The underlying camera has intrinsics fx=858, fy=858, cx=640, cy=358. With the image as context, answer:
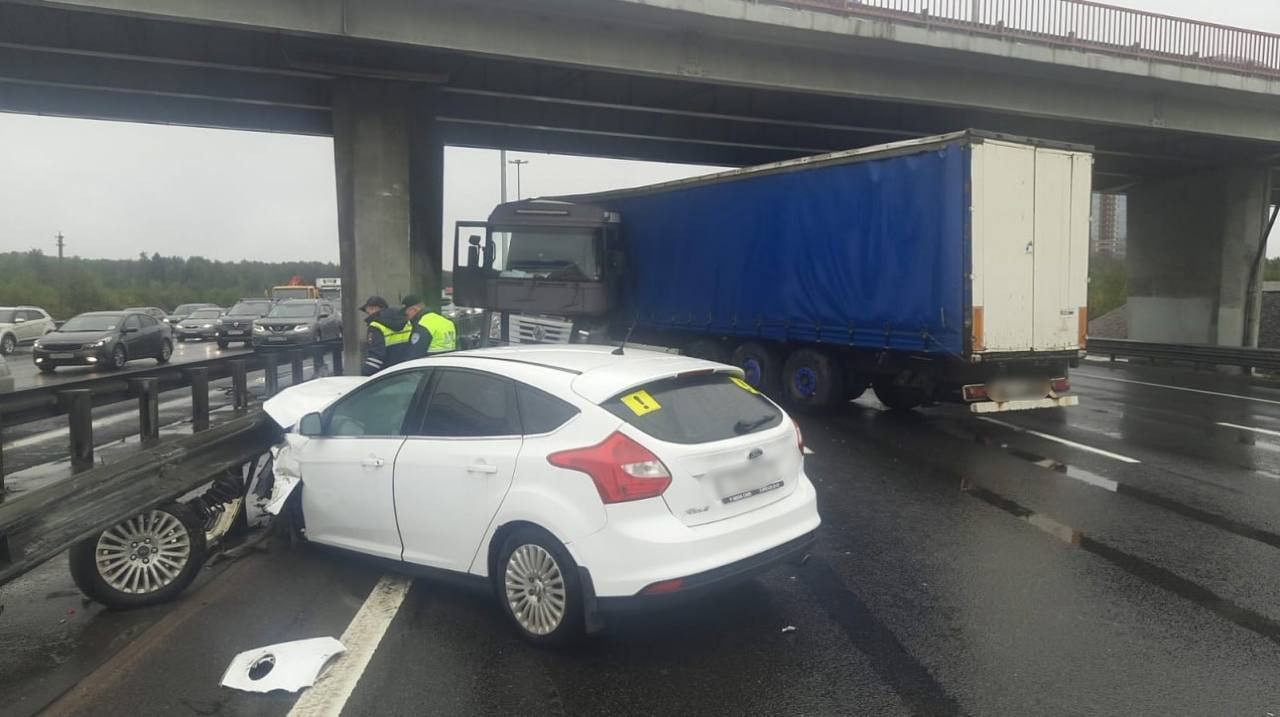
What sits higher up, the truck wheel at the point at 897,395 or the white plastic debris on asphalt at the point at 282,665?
the truck wheel at the point at 897,395

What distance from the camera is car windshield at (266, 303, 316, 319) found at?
2506 centimetres

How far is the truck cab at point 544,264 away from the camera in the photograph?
15.1 m

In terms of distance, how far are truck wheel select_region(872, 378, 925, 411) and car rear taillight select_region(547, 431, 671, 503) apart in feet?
26.6

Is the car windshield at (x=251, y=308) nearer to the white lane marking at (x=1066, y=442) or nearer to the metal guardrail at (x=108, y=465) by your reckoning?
the metal guardrail at (x=108, y=465)

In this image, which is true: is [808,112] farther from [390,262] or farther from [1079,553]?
[1079,553]

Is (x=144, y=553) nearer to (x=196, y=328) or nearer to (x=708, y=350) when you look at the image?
(x=708, y=350)

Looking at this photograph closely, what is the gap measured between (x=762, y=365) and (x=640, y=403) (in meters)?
9.48

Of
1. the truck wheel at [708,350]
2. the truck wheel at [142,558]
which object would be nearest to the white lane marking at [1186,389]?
the truck wheel at [708,350]

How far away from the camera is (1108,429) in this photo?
11.1m

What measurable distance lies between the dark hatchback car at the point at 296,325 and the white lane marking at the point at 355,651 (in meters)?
19.9

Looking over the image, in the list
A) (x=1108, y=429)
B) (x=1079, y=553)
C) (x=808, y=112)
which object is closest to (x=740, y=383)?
(x=1079, y=553)

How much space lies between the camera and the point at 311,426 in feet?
17.3

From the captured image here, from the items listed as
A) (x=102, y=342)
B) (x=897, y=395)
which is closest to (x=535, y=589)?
(x=897, y=395)

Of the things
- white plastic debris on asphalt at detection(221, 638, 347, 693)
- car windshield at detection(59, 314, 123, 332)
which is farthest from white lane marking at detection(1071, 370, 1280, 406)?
car windshield at detection(59, 314, 123, 332)
